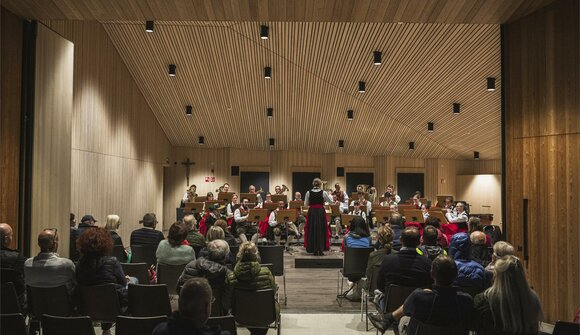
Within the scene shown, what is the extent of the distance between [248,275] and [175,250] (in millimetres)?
1451

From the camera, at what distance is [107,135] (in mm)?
11508

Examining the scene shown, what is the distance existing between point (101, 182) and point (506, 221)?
28.6 feet

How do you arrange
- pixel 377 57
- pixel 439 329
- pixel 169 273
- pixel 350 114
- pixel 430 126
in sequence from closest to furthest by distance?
pixel 439 329 → pixel 169 273 → pixel 377 57 → pixel 350 114 → pixel 430 126

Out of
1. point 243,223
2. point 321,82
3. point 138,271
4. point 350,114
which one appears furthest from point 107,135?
point 138,271

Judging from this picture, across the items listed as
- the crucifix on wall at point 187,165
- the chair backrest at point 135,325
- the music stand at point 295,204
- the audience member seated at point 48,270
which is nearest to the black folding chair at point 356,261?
the audience member seated at point 48,270

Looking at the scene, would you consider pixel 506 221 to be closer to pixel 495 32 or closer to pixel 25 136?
pixel 495 32

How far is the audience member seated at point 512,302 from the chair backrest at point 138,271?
3.40 metres

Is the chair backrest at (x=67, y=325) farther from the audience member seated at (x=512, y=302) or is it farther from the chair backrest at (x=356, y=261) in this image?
the chair backrest at (x=356, y=261)

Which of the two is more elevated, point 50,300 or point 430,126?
point 430,126

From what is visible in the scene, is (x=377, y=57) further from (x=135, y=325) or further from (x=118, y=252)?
(x=135, y=325)

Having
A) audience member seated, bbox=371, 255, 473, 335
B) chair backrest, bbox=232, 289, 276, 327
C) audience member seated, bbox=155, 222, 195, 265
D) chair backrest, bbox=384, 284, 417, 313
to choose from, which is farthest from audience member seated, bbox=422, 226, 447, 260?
audience member seated, bbox=155, 222, 195, 265

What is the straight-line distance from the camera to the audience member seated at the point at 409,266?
4273mm

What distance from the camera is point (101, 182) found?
11.1 meters

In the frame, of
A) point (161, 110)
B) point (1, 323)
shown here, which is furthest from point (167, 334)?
point (161, 110)
